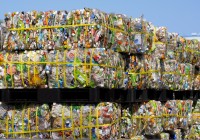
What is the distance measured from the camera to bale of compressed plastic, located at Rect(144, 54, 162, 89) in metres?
7.18

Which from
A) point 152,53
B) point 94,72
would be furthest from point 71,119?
point 152,53

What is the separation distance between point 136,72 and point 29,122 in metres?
1.91

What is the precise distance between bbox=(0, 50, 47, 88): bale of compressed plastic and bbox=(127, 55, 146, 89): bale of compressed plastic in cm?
150

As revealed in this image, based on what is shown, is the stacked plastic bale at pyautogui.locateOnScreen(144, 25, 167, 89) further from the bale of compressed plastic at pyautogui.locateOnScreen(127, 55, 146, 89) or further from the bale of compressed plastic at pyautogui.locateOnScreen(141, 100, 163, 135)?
the bale of compressed plastic at pyautogui.locateOnScreen(141, 100, 163, 135)

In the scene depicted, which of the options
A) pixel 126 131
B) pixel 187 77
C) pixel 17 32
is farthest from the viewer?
pixel 187 77

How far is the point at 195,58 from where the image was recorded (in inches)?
384

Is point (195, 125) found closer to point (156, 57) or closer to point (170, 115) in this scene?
point (170, 115)

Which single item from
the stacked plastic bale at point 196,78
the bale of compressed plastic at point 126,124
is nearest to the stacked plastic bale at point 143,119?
the bale of compressed plastic at point 126,124

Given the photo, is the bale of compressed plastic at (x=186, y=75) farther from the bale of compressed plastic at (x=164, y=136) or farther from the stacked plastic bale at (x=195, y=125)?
the bale of compressed plastic at (x=164, y=136)

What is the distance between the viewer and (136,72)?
6957mm

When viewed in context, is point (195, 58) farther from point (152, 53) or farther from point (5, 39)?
point (5, 39)

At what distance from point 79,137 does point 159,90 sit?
2419mm

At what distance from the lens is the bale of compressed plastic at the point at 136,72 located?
22.4 feet

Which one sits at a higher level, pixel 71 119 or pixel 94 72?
pixel 94 72
